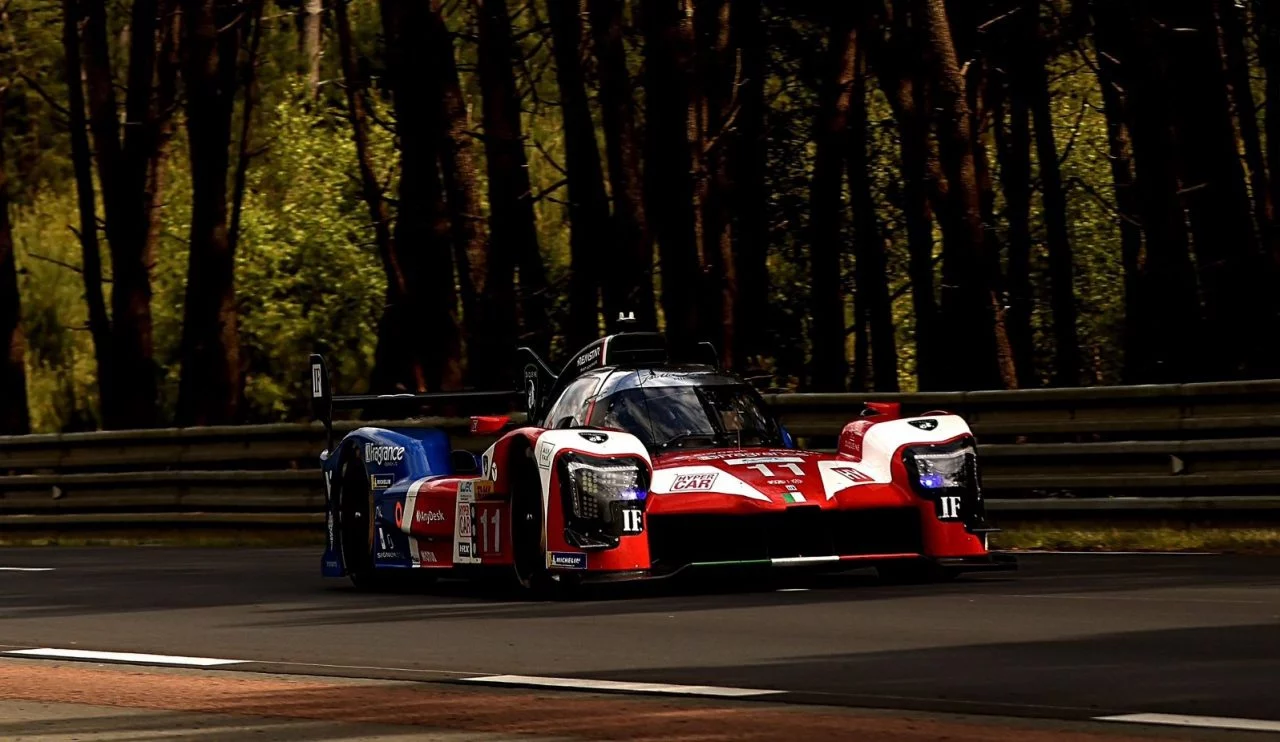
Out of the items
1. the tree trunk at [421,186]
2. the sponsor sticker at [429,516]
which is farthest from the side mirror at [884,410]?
the tree trunk at [421,186]

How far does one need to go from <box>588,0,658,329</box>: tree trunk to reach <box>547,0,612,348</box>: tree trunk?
1951 mm

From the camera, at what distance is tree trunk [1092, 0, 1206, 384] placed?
1770 centimetres

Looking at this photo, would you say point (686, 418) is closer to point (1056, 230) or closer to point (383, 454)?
point (383, 454)

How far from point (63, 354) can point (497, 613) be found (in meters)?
34.3

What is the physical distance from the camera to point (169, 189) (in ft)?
149

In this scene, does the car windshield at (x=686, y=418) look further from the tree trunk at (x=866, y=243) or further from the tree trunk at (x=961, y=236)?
the tree trunk at (x=866, y=243)

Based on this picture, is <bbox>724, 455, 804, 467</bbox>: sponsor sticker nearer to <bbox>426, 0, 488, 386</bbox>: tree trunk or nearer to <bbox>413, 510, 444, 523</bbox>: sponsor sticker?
<bbox>413, 510, 444, 523</bbox>: sponsor sticker

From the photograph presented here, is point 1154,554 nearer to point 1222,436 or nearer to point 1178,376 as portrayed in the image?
point 1222,436

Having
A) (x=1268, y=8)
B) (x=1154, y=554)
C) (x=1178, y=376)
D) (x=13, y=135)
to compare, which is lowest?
(x=1154, y=554)

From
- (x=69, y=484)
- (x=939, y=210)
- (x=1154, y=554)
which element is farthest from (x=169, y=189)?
(x=1154, y=554)

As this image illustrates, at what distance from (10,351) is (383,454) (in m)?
16.8

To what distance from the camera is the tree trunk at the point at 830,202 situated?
29.5 meters

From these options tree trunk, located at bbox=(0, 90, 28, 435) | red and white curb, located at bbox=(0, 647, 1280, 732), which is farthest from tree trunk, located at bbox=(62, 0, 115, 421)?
red and white curb, located at bbox=(0, 647, 1280, 732)

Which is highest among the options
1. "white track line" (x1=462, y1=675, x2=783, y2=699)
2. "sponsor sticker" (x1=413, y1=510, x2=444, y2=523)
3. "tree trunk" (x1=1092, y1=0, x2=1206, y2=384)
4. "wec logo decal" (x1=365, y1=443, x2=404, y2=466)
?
"tree trunk" (x1=1092, y1=0, x2=1206, y2=384)
